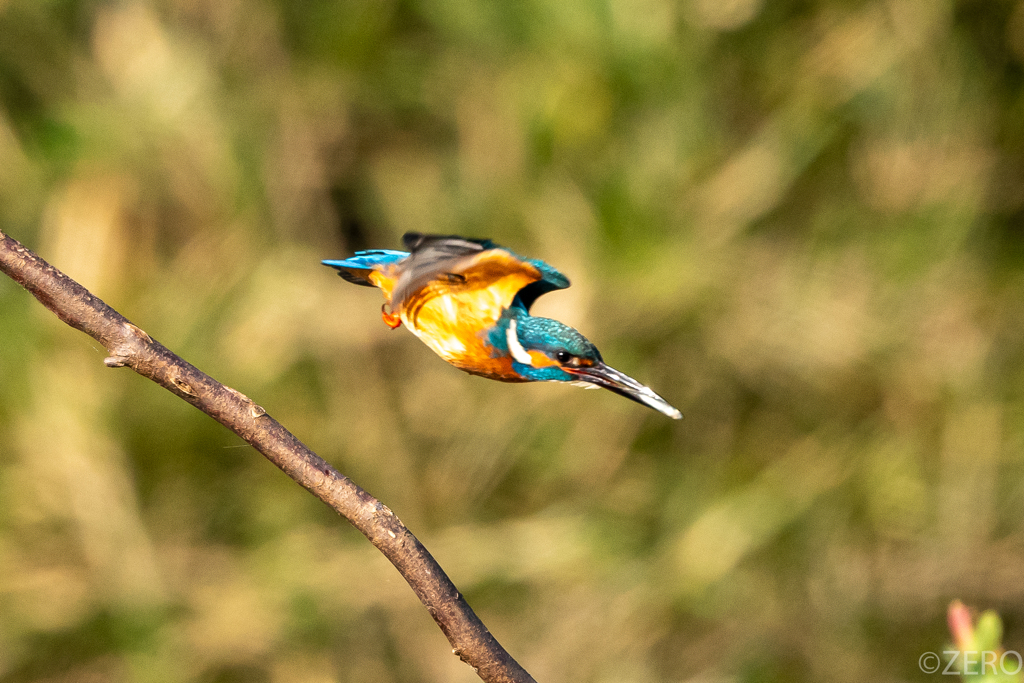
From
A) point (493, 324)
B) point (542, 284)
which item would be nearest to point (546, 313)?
point (542, 284)

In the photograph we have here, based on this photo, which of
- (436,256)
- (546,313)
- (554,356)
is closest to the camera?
(436,256)

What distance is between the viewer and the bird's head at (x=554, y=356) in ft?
2.30

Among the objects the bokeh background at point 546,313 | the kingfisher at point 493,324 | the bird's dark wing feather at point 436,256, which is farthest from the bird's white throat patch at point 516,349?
the bokeh background at point 546,313

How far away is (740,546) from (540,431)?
2.71ft

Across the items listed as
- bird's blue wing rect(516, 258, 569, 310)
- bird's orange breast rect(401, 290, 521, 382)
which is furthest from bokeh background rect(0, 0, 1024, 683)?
Answer: bird's orange breast rect(401, 290, 521, 382)

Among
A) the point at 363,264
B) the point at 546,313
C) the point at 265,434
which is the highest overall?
the point at 546,313

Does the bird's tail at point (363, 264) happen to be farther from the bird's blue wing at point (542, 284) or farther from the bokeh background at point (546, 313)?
the bokeh background at point (546, 313)

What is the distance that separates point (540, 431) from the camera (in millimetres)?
2852

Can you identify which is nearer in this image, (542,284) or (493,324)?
(493,324)

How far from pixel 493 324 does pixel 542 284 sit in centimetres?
13

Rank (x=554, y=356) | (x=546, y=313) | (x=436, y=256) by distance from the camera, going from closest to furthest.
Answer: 1. (x=436, y=256)
2. (x=554, y=356)
3. (x=546, y=313)

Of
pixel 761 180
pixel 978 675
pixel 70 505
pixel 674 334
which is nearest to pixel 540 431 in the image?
pixel 674 334

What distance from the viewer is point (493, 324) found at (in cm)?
70

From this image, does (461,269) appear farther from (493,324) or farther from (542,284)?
(542,284)
